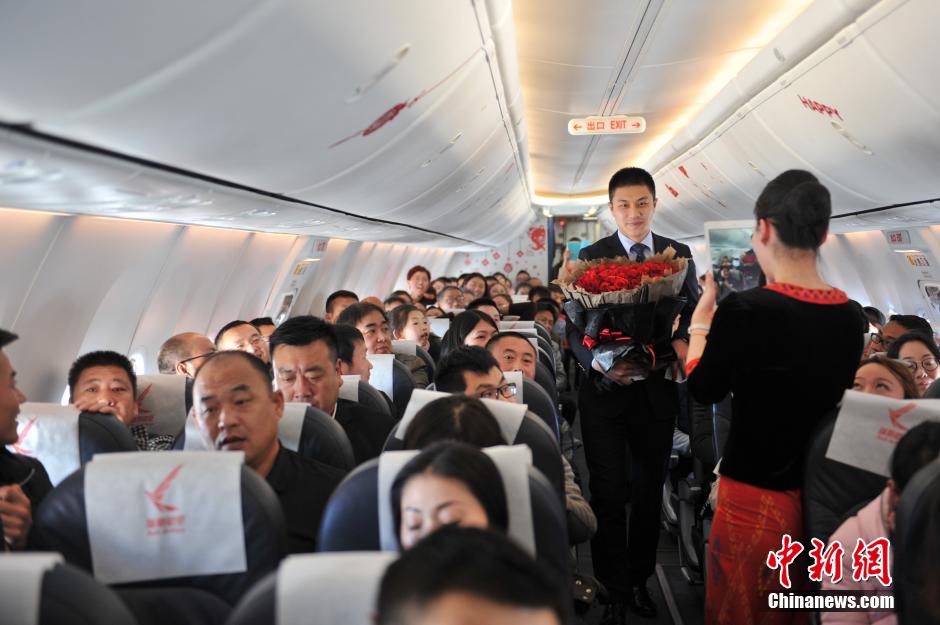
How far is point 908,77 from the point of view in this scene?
3898mm

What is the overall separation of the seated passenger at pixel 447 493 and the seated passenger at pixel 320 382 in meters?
1.67

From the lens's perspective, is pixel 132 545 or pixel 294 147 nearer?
pixel 132 545

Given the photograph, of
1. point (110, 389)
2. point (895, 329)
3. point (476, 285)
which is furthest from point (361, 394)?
point (476, 285)

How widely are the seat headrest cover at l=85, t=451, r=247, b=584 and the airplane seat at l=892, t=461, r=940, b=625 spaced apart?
158 cm

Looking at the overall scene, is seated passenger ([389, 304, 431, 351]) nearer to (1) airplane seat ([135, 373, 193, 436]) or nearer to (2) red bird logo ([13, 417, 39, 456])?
(1) airplane seat ([135, 373, 193, 436])

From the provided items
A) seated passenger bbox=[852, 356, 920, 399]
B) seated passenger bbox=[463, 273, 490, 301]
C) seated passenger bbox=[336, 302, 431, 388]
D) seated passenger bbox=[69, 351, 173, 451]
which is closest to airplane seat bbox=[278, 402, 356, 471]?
seated passenger bbox=[69, 351, 173, 451]

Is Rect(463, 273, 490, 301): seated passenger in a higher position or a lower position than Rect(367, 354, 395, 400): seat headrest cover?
higher

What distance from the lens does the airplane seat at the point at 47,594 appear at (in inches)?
55.8

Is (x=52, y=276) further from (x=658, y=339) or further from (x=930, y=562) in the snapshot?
Answer: (x=930, y=562)

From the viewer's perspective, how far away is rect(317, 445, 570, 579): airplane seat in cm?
196

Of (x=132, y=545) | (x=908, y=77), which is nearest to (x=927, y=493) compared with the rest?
(x=132, y=545)

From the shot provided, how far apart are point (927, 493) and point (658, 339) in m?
1.82

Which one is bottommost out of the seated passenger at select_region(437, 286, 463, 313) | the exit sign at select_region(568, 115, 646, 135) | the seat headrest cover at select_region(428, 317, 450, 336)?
the seat headrest cover at select_region(428, 317, 450, 336)

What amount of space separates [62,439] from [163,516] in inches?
57.4
